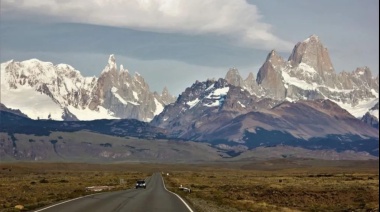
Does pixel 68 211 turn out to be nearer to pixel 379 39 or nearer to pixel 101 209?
pixel 101 209

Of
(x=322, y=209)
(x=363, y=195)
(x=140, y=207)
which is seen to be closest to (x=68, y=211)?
(x=140, y=207)

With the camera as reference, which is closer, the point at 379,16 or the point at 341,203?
the point at 379,16

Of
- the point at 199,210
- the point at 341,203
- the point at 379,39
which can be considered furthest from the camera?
the point at 341,203

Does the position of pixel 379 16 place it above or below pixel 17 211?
above

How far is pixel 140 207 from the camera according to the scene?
163ft

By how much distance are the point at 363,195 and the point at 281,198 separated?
1345 centimetres

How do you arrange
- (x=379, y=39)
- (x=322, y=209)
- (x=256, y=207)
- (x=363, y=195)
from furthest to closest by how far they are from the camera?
(x=363, y=195)
(x=322, y=209)
(x=256, y=207)
(x=379, y=39)

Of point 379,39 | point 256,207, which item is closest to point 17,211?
point 256,207

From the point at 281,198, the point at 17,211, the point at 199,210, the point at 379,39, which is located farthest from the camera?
the point at 281,198

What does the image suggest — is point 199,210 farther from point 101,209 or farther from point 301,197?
point 301,197

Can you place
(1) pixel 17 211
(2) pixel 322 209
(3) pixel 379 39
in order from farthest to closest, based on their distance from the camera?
1. (2) pixel 322 209
2. (1) pixel 17 211
3. (3) pixel 379 39

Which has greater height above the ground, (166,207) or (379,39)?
(379,39)

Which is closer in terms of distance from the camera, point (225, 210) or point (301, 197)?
point (225, 210)

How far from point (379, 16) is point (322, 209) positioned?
Result: 139 ft
